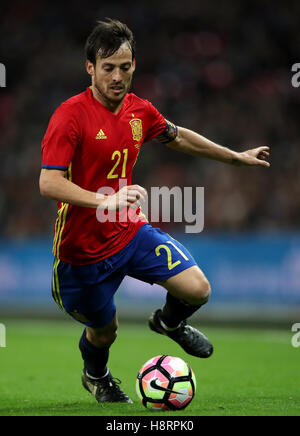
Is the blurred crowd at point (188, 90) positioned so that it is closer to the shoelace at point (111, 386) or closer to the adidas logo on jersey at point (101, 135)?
the shoelace at point (111, 386)

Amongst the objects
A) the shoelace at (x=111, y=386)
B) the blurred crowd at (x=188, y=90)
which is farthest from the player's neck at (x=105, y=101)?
the blurred crowd at (x=188, y=90)

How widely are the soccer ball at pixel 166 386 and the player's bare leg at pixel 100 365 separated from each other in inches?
24.7

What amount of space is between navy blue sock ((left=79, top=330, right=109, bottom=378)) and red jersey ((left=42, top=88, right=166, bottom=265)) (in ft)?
2.81

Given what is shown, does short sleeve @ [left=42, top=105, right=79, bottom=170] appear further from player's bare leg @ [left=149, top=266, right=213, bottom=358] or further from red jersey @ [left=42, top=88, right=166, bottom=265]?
player's bare leg @ [left=149, top=266, right=213, bottom=358]

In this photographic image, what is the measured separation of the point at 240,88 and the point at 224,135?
59.0 inches

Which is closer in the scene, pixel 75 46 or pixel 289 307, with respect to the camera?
pixel 289 307

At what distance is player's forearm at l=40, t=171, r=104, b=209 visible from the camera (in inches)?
198

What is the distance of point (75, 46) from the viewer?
67.7ft

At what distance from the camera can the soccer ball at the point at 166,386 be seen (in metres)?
5.37

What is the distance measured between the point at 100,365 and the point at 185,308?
93cm

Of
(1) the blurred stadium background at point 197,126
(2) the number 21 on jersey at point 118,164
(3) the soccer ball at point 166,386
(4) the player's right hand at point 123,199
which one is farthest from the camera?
(1) the blurred stadium background at point 197,126

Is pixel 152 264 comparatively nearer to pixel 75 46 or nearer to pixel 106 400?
pixel 106 400

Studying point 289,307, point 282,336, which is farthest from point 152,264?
point 289,307

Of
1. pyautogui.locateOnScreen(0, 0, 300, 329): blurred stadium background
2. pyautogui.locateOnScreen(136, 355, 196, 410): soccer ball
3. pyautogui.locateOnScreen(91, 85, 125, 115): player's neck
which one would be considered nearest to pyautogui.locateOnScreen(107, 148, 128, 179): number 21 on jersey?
pyautogui.locateOnScreen(91, 85, 125, 115): player's neck
